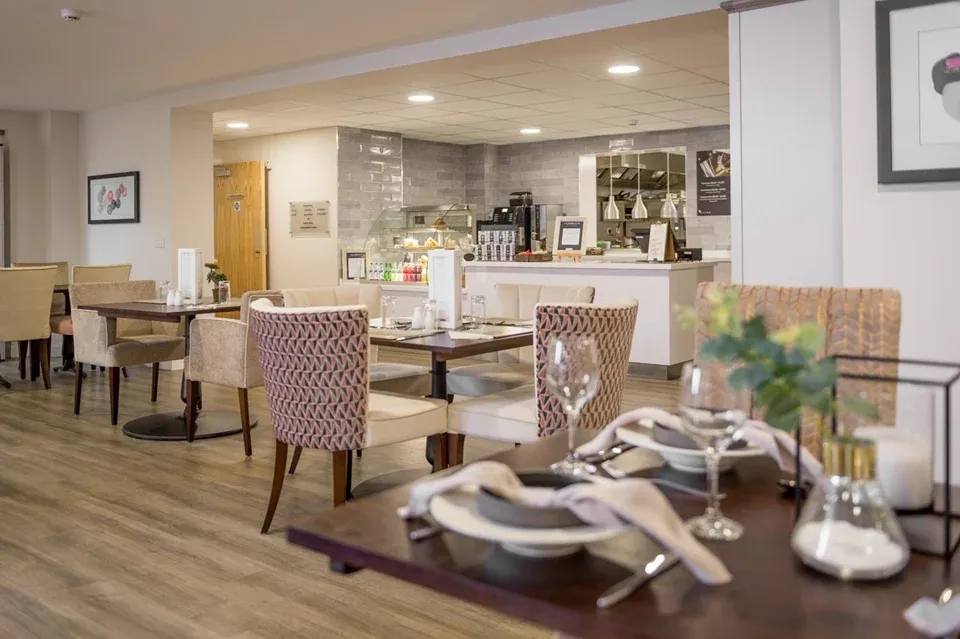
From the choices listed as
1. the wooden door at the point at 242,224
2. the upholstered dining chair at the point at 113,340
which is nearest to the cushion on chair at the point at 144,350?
the upholstered dining chair at the point at 113,340

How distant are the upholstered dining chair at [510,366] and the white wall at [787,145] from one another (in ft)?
2.85

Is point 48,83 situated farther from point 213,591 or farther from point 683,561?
point 683,561

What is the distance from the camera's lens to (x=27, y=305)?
6.52 meters

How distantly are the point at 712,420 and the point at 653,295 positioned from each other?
6.04 metres

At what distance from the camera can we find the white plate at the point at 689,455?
1369 mm

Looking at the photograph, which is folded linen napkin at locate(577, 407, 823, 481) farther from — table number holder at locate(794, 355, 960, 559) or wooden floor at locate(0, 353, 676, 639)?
wooden floor at locate(0, 353, 676, 639)

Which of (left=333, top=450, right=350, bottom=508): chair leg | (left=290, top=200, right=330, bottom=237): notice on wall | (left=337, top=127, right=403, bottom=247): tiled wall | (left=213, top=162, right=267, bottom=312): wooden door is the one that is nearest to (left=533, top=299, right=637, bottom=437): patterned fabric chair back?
(left=333, top=450, right=350, bottom=508): chair leg

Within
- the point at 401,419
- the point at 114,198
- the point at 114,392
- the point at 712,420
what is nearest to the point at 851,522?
the point at 712,420

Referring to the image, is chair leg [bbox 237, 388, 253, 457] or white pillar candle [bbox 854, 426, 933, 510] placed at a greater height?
white pillar candle [bbox 854, 426, 933, 510]

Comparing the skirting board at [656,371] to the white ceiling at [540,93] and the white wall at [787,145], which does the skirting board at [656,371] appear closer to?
the white ceiling at [540,93]

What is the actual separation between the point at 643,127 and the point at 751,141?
225 inches

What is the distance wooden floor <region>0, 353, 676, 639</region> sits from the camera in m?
2.57

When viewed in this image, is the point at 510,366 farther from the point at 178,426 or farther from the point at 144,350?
the point at 144,350

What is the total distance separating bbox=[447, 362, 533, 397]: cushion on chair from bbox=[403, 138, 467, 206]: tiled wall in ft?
21.1
